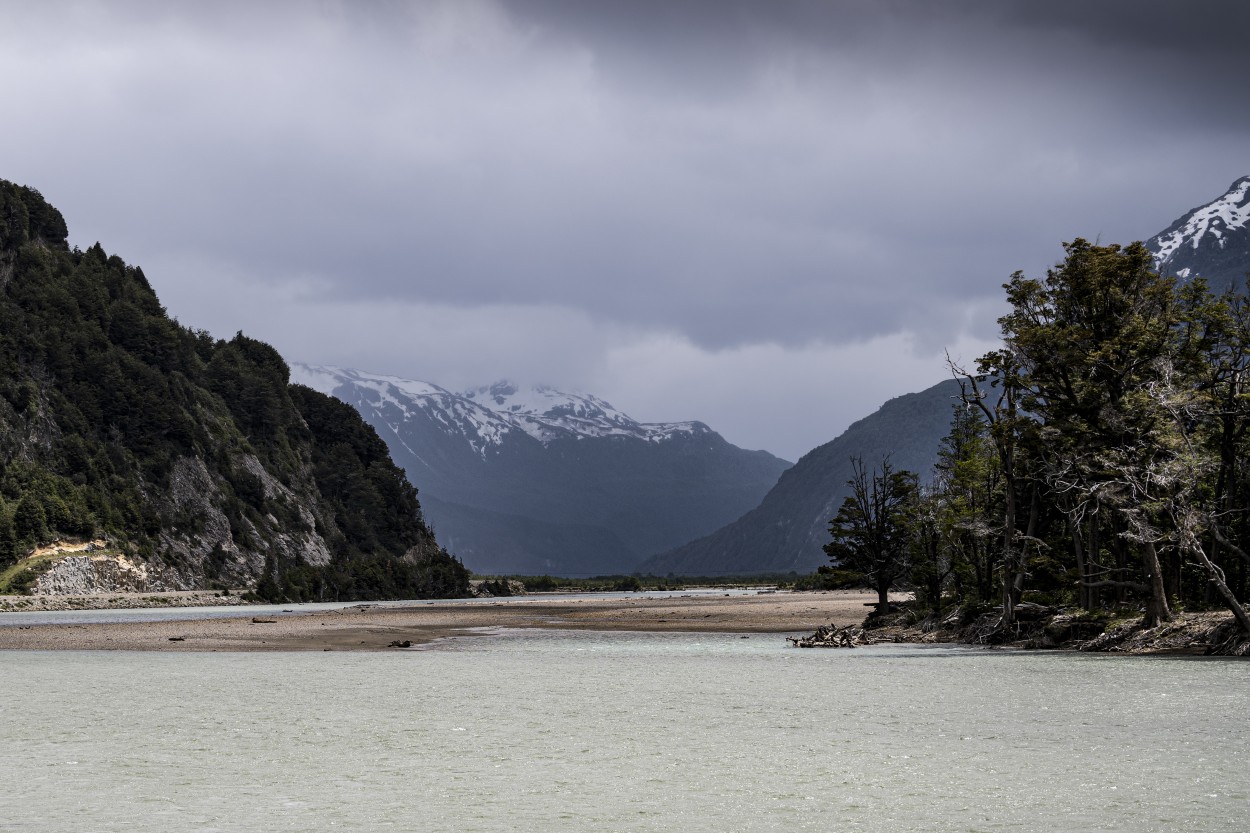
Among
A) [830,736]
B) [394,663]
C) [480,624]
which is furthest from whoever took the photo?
[480,624]

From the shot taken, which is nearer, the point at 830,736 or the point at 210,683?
the point at 830,736

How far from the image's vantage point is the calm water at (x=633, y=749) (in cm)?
1834

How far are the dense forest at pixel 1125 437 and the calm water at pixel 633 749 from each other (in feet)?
28.6

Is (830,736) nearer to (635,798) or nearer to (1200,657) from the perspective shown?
(635,798)

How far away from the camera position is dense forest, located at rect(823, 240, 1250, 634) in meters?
52.1

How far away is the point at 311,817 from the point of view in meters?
18.2

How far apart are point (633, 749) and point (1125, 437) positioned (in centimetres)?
3934

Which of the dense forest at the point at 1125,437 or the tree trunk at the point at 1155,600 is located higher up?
the dense forest at the point at 1125,437

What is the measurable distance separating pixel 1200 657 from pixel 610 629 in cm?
5046

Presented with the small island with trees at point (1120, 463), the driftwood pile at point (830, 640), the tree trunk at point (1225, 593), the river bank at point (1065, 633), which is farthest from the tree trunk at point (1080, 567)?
the driftwood pile at point (830, 640)

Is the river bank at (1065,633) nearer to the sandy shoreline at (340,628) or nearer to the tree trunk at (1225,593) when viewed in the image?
the tree trunk at (1225,593)

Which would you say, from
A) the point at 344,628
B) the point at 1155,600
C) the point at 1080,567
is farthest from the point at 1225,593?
the point at 344,628

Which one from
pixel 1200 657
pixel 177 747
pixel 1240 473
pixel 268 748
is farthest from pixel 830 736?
pixel 1240 473

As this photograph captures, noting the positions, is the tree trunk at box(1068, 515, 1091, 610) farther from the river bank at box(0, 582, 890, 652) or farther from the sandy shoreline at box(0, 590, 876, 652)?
the sandy shoreline at box(0, 590, 876, 652)
